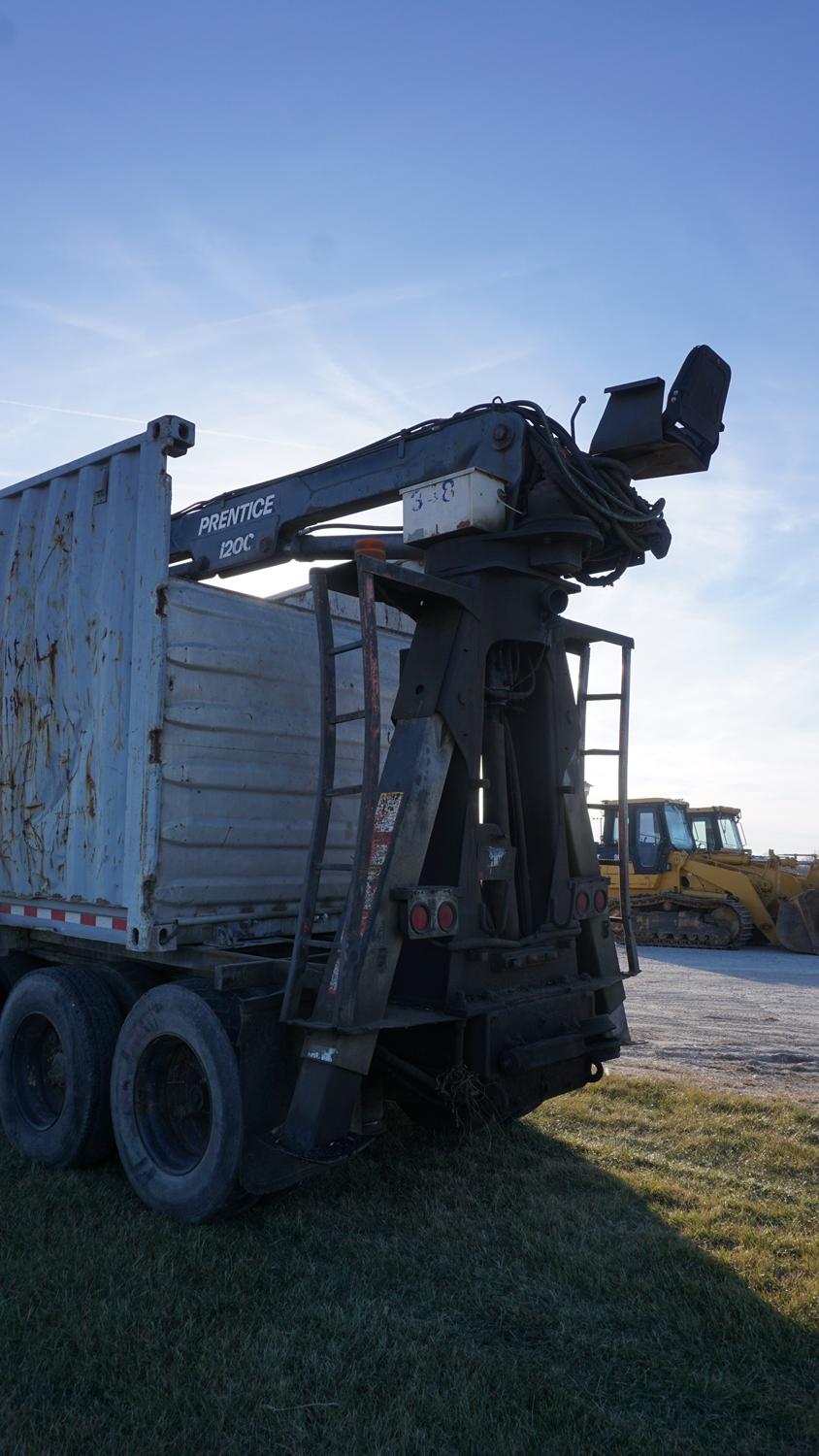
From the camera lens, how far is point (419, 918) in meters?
4.80

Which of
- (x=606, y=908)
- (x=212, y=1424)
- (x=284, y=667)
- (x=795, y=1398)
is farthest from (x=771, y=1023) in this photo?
(x=212, y=1424)

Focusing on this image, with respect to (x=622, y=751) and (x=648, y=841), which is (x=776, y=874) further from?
(x=622, y=751)

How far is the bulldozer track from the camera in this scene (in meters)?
19.5

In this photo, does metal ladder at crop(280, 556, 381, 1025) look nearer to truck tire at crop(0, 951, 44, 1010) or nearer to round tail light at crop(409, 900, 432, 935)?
round tail light at crop(409, 900, 432, 935)

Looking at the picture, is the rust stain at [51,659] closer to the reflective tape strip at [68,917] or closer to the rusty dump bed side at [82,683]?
the rusty dump bed side at [82,683]

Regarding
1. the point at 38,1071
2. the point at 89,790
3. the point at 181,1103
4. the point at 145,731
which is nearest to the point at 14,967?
the point at 38,1071

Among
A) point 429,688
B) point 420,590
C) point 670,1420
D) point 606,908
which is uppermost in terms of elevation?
point 420,590

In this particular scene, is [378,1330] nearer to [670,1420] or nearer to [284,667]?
[670,1420]

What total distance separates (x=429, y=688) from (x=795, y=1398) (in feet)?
10.0

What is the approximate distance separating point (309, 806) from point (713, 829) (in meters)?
16.9

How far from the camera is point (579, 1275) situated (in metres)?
4.27

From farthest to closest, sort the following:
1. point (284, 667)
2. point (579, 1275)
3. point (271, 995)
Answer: point (284, 667) < point (271, 995) < point (579, 1275)

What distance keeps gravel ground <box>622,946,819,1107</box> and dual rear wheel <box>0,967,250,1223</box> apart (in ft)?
12.3

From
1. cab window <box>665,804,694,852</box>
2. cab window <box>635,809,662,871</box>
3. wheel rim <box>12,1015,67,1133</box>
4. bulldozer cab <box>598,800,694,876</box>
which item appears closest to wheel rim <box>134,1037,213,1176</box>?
wheel rim <box>12,1015,67,1133</box>
